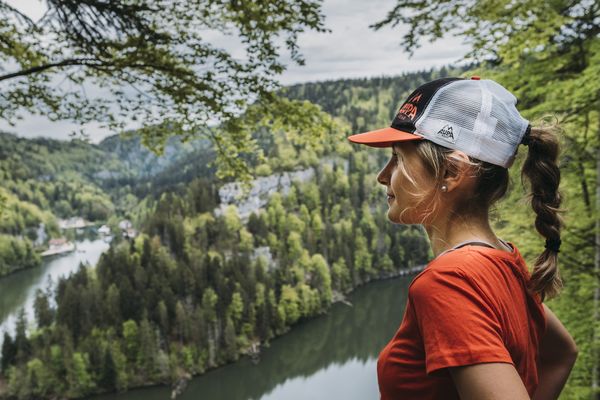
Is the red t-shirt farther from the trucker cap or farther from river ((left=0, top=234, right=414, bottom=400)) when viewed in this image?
river ((left=0, top=234, right=414, bottom=400))

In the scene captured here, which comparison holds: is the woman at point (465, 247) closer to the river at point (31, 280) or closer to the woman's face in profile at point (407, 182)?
the woman's face in profile at point (407, 182)

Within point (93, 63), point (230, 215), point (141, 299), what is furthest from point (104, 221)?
point (93, 63)

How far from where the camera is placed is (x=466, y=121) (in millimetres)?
1084

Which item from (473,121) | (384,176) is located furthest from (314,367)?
(473,121)

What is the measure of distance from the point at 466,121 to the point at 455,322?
47cm

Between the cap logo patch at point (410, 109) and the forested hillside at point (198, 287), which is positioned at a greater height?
the cap logo patch at point (410, 109)

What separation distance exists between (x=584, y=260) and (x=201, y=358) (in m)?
44.0

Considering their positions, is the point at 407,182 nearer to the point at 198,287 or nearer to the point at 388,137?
the point at 388,137

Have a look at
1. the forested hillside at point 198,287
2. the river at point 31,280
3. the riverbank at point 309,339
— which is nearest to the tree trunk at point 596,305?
the riverbank at point 309,339

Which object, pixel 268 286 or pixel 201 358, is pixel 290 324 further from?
pixel 201 358

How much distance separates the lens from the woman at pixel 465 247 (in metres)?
0.88

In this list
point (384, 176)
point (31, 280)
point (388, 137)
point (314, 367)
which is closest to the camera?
point (388, 137)

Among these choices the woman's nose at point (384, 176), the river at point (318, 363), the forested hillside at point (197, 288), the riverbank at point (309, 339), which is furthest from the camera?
the forested hillside at point (197, 288)

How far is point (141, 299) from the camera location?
163ft
